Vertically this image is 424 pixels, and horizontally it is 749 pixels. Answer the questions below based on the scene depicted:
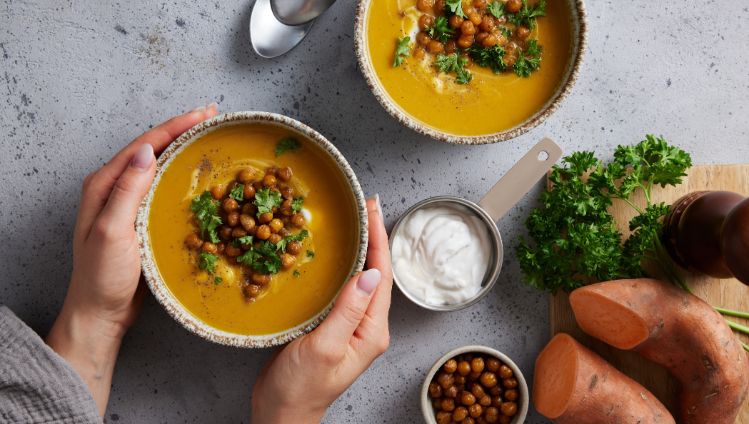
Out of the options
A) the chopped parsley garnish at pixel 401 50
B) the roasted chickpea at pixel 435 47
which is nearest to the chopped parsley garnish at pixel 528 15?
the roasted chickpea at pixel 435 47

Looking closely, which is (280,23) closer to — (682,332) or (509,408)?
(509,408)

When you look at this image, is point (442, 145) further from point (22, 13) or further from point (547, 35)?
point (22, 13)

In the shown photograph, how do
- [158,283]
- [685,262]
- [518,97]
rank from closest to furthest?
1. [158,283]
2. [518,97]
3. [685,262]

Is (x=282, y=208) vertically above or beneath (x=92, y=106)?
beneath

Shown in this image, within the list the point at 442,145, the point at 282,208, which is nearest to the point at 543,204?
the point at 442,145

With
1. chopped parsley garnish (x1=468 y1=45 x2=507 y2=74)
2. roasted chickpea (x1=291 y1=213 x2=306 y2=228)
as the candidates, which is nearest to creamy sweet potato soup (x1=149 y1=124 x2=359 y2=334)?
roasted chickpea (x1=291 y1=213 x2=306 y2=228)

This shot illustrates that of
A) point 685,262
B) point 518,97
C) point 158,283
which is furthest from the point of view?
point 685,262

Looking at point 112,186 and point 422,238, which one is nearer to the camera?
point 112,186
